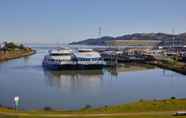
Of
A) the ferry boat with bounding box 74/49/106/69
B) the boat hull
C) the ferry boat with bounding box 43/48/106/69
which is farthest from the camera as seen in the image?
the ferry boat with bounding box 74/49/106/69

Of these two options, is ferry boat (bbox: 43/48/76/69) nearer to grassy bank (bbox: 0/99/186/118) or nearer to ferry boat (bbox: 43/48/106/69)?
ferry boat (bbox: 43/48/106/69)

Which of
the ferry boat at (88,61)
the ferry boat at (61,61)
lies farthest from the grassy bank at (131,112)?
the ferry boat at (61,61)

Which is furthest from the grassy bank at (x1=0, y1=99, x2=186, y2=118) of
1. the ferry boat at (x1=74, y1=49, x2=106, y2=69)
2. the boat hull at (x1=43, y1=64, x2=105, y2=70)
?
the ferry boat at (x1=74, y1=49, x2=106, y2=69)

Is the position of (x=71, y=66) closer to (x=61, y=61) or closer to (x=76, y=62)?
(x=76, y=62)

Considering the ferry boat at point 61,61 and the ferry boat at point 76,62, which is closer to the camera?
the ferry boat at point 61,61

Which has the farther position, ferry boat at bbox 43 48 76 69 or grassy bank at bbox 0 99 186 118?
ferry boat at bbox 43 48 76 69

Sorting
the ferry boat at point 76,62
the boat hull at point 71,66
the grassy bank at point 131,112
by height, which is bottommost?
the boat hull at point 71,66

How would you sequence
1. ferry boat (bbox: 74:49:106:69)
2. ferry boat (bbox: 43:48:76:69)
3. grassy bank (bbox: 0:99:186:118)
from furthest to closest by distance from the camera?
ferry boat (bbox: 74:49:106:69)
ferry boat (bbox: 43:48:76:69)
grassy bank (bbox: 0:99:186:118)

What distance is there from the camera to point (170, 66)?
70500 millimetres

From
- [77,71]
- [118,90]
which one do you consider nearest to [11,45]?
[77,71]

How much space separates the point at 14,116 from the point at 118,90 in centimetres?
2284

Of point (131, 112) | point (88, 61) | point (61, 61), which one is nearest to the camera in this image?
point (131, 112)

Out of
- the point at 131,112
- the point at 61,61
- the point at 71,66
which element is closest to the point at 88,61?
the point at 71,66

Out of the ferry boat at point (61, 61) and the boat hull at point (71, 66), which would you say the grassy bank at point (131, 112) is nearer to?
the boat hull at point (71, 66)
